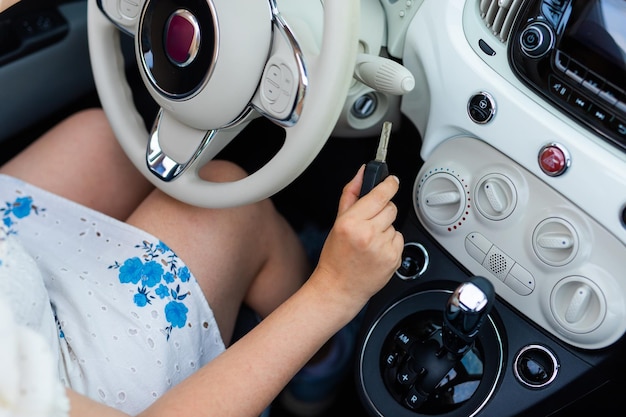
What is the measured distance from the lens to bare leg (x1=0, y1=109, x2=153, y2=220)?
92cm

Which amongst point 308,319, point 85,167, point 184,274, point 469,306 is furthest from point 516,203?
point 85,167

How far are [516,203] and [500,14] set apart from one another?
0.67 ft

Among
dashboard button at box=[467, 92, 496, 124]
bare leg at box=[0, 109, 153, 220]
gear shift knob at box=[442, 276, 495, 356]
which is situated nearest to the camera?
gear shift knob at box=[442, 276, 495, 356]

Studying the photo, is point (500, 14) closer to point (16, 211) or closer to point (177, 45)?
point (177, 45)

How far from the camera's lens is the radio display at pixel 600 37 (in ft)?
2.16

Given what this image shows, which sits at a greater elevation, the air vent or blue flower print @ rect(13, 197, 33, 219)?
the air vent

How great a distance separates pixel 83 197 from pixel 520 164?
572 mm

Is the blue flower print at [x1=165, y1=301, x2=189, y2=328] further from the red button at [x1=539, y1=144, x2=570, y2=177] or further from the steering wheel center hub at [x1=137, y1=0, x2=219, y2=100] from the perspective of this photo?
the red button at [x1=539, y1=144, x2=570, y2=177]

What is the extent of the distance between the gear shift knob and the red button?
14cm

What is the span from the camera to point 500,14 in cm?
73

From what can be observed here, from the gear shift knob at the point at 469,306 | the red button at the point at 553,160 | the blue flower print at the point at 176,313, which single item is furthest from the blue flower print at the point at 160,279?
the red button at the point at 553,160

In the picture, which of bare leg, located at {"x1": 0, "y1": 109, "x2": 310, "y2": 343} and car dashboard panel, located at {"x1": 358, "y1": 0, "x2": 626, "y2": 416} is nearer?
car dashboard panel, located at {"x1": 358, "y1": 0, "x2": 626, "y2": 416}

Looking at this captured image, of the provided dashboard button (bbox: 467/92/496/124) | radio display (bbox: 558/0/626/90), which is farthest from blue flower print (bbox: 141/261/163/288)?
radio display (bbox: 558/0/626/90)

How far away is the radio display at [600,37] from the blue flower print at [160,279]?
0.49 metres
